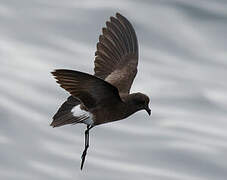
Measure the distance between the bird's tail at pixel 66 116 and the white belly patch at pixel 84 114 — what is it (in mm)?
43

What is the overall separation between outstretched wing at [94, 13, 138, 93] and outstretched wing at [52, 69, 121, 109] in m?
1.33

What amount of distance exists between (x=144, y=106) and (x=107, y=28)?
5.83 ft

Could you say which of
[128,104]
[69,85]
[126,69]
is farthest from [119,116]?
[126,69]

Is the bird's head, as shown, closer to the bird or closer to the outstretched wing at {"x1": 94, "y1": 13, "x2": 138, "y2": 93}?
the bird

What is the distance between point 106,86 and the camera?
6738 mm

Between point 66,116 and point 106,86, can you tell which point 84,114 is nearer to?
point 66,116

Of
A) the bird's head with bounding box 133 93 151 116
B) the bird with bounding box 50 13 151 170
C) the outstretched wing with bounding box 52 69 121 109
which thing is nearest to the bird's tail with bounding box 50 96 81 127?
the bird with bounding box 50 13 151 170

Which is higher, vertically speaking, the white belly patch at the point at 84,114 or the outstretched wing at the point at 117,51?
the outstretched wing at the point at 117,51

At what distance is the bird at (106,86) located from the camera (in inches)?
262

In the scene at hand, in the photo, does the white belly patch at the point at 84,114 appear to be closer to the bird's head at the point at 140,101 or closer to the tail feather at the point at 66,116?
the tail feather at the point at 66,116

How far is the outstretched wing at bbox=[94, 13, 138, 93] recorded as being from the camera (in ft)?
27.9

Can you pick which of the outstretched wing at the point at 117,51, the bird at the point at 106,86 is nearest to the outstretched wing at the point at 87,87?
the bird at the point at 106,86

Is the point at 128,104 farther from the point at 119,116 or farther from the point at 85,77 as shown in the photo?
the point at 85,77

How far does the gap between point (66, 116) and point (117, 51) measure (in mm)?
1730
